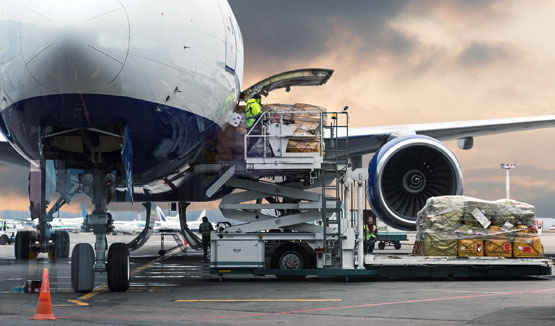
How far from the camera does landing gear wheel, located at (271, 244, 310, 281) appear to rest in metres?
13.1

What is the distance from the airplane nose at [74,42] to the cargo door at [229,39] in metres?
2.42

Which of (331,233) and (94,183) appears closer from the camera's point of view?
(94,183)

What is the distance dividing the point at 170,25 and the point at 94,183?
114 inches

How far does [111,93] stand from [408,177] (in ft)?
23.2

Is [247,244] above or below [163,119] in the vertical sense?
below

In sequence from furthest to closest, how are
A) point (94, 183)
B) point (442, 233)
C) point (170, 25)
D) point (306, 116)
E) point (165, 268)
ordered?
1. point (165, 268)
2. point (442, 233)
3. point (306, 116)
4. point (94, 183)
5. point (170, 25)

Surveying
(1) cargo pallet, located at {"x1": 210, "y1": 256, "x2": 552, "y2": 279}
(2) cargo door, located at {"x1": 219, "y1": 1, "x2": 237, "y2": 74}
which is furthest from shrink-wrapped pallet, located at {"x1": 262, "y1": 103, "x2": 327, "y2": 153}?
(1) cargo pallet, located at {"x1": 210, "y1": 256, "x2": 552, "y2": 279}

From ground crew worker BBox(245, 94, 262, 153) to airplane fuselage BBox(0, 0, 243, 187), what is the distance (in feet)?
4.30

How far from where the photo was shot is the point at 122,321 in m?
7.63

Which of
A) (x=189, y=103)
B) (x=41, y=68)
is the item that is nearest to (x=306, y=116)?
(x=189, y=103)

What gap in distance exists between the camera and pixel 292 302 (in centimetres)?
962

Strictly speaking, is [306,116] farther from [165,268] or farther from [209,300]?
[165,268]

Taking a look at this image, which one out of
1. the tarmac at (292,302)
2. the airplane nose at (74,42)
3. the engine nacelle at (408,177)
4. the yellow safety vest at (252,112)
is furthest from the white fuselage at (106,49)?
the engine nacelle at (408,177)

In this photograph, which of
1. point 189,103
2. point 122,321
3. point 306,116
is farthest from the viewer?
point 306,116
